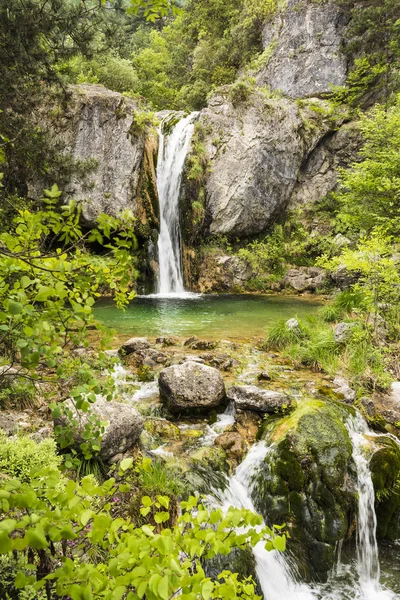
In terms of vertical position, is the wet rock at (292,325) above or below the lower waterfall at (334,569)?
above

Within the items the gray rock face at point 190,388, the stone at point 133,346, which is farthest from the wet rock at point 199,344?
the gray rock face at point 190,388

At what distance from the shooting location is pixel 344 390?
6.10 meters

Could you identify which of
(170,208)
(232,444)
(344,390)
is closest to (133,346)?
(232,444)

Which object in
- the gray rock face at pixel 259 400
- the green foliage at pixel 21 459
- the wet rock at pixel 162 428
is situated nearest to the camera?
the green foliage at pixel 21 459

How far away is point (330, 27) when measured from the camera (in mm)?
21328

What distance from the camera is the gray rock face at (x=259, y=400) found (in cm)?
533

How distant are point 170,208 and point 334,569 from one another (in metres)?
15.5

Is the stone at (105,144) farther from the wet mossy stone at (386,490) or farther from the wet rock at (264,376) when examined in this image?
the wet mossy stone at (386,490)

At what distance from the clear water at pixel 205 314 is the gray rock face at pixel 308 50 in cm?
1368

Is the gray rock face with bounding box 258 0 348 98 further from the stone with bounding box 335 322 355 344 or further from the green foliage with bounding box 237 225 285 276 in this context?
the stone with bounding box 335 322 355 344

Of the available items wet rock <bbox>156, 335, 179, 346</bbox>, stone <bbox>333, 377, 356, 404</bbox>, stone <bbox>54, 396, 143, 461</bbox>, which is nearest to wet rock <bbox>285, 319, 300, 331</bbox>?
stone <bbox>333, 377, 356, 404</bbox>

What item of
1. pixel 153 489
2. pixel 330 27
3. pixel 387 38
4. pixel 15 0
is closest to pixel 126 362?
pixel 153 489

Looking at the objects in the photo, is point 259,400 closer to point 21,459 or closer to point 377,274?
point 21,459

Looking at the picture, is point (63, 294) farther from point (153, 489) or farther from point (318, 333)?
point (318, 333)
